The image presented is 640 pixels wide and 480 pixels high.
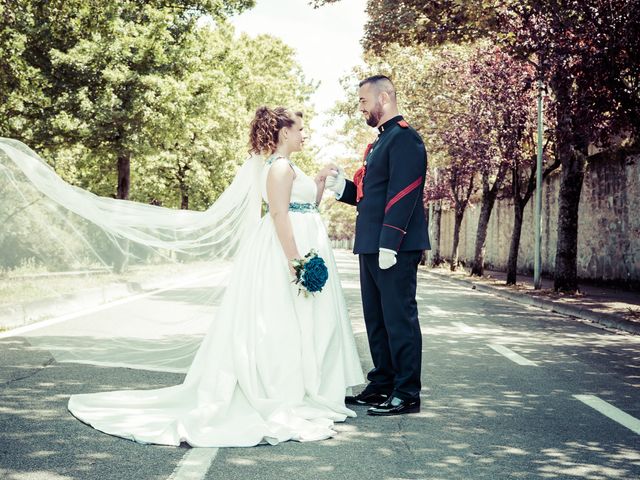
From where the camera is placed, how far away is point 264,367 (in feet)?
17.6

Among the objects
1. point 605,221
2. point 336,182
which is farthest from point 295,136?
point 605,221

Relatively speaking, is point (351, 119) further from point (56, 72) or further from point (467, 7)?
point (467, 7)

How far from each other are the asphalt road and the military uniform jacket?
1.31 meters

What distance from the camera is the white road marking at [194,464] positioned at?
13.0 feet

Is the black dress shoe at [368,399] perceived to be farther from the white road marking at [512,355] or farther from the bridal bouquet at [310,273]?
the white road marking at [512,355]

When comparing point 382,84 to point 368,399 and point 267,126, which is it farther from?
point 368,399

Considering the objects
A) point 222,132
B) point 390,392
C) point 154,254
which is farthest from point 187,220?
point 222,132

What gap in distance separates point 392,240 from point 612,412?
2.14 meters

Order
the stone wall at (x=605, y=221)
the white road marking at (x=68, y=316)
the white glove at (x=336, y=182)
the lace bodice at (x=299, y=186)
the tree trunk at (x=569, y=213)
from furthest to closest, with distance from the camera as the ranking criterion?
the stone wall at (x=605, y=221) → the tree trunk at (x=569, y=213) → the white road marking at (x=68, y=316) → the white glove at (x=336, y=182) → the lace bodice at (x=299, y=186)

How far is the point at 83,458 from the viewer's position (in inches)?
167

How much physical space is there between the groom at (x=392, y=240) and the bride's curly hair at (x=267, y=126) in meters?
0.61

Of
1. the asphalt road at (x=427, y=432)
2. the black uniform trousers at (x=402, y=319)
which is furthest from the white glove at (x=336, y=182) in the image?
the asphalt road at (x=427, y=432)

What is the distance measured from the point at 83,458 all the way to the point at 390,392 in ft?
8.35

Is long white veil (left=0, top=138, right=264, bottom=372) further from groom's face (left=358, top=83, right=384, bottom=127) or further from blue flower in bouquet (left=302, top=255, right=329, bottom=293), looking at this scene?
groom's face (left=358, top=83, right=384, bottom=127)
